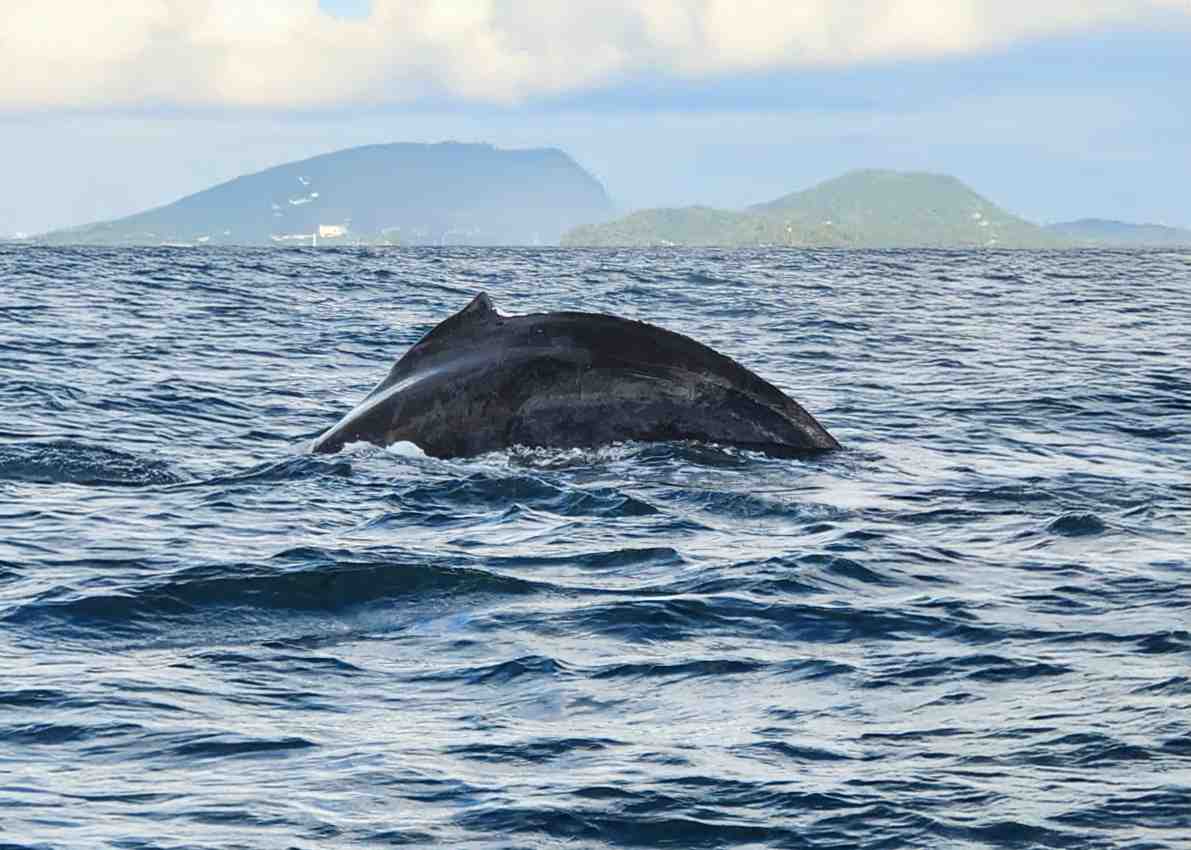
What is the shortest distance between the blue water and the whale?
0.22m

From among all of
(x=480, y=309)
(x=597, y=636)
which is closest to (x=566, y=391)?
(x=480, y=309)

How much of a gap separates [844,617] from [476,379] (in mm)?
4970

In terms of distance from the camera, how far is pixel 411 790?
22.4 ft

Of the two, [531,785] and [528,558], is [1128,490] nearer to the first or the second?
[528,558]

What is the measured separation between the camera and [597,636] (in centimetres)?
940

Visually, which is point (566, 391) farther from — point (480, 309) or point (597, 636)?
point (597, 636)

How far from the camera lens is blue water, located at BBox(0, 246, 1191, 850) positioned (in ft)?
21.9

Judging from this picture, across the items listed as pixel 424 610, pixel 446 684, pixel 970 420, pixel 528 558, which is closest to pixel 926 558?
pixel 528 558

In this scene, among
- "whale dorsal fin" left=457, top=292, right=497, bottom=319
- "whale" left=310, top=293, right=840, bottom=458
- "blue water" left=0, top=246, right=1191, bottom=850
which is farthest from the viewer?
"whale dorsal fin" left=457, top=292, right=497, bottom=319

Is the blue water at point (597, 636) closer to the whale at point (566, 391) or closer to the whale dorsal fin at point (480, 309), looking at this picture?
the whale at point (566, 391)

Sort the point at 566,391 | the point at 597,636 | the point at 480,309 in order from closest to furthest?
the point at 597,636 → the point at 566,391 → the point at 480,309

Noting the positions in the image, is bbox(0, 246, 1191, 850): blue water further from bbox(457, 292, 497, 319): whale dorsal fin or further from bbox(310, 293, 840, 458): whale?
bbox(457, 292, 497, 319): whale dorsal fin

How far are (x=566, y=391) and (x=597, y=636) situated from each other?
194 inches

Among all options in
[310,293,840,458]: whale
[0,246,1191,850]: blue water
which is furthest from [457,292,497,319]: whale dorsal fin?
[0,246,1191,850]: blue water
